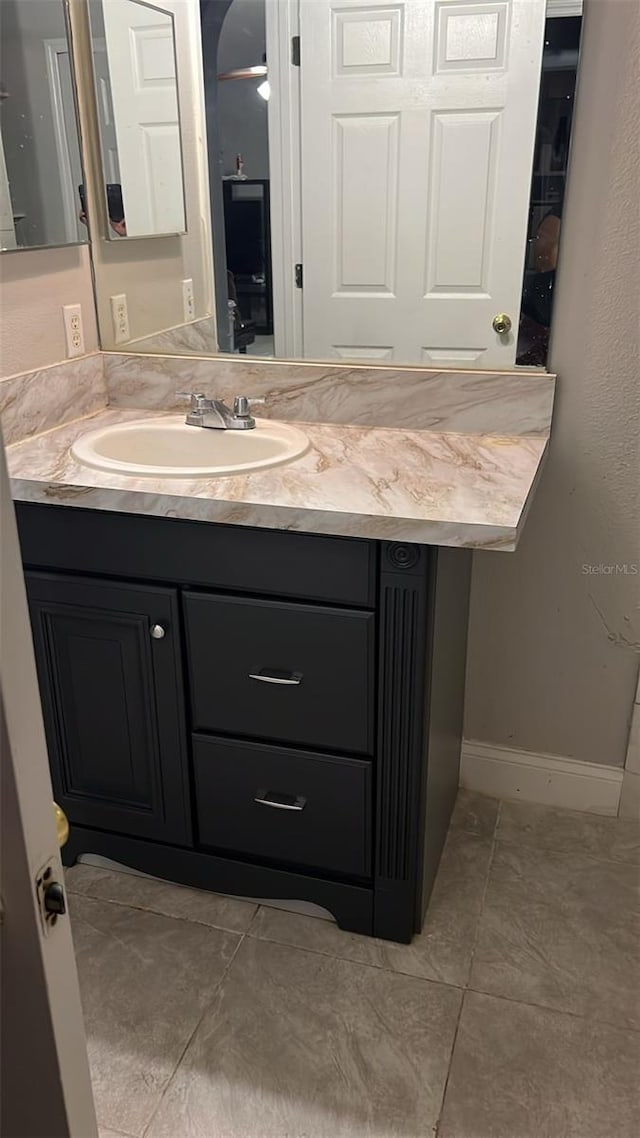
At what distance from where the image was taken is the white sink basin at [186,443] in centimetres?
178

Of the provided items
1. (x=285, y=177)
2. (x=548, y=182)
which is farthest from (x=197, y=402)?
(x=548, y=182)

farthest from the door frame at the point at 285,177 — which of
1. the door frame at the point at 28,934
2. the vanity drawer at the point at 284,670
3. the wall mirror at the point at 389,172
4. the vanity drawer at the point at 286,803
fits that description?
the door frame at the point at 28,934

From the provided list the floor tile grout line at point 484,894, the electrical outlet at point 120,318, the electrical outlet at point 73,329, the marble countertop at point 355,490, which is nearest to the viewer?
the marble countertop at point 355,490

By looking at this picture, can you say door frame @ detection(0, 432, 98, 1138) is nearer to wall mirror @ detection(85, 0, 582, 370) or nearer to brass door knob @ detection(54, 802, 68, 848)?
brass door knob @ detection(54, 802, 68, 848)

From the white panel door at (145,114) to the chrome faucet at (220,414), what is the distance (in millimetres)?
426

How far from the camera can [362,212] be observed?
1.74 meters

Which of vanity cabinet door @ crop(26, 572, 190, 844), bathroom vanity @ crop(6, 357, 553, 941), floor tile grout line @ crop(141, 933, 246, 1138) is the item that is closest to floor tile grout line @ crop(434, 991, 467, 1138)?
bathroom vanity @ crop(6, 357, 553, 941)

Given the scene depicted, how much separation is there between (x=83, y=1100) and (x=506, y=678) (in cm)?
151

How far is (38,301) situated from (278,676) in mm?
934

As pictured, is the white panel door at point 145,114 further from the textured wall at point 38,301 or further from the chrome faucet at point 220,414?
the chrome faucet at point 220,414

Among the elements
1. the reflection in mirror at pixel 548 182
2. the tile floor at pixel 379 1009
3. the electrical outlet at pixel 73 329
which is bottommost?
the tile floor at pixel 379 1009

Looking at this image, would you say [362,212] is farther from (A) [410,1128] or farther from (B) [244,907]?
(A) [410,1128]

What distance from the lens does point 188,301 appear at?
6.54 feet

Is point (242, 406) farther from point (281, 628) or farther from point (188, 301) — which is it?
point (281, 628)
